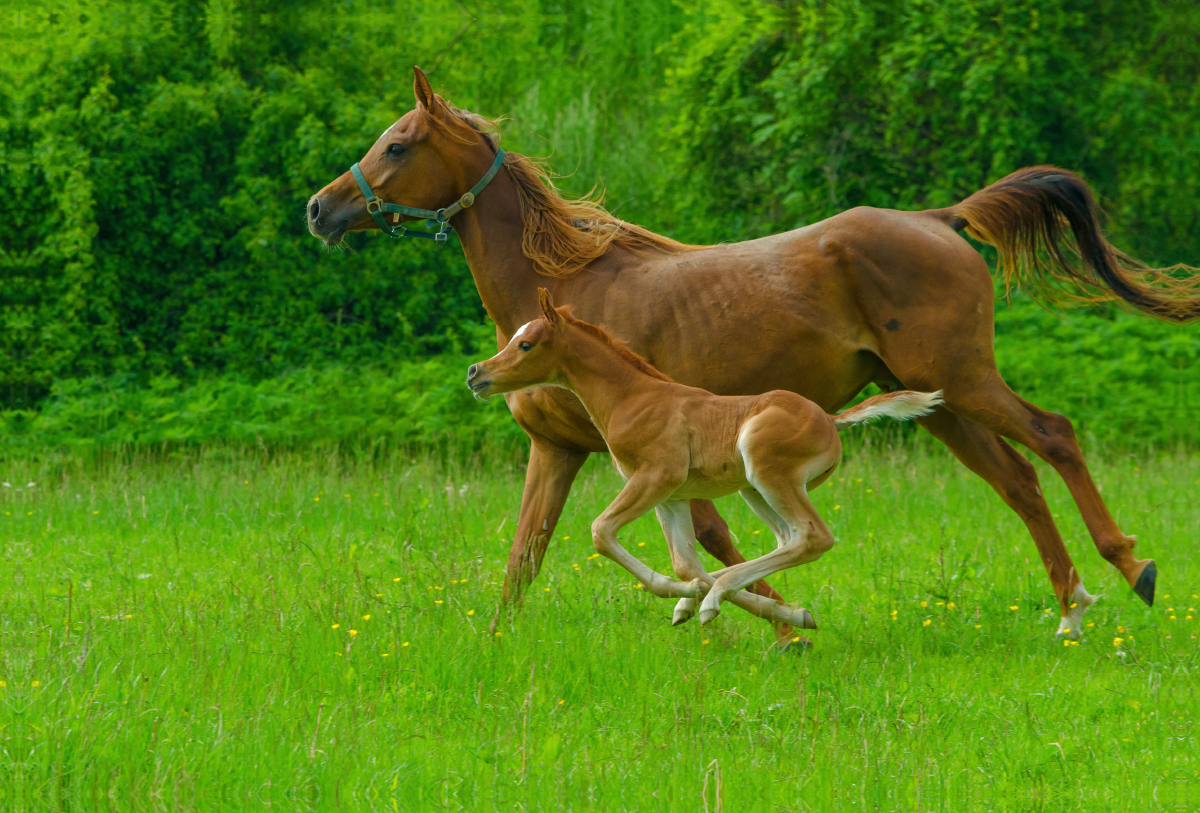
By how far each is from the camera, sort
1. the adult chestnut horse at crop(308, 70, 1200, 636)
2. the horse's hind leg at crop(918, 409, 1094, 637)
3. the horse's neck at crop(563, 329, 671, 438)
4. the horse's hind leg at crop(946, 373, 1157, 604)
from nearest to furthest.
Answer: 1. the horse's neck at crop(563, 329, 671, 438)
2. the adult chestnut horse at crop(308, 70, 1200, 636)
3. the horse's hind leg at crop(946, 373, 1157, 604)
4. the horse's hind leg at crop(918, 409, 1094, 637)

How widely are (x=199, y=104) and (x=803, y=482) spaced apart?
386 inches

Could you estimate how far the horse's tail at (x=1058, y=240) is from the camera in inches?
229

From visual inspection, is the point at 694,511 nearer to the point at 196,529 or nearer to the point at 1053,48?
the point at 196,529

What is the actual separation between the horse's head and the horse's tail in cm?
232

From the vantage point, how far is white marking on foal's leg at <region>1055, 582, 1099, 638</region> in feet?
17.5

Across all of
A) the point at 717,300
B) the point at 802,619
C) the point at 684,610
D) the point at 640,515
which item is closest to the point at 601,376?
the point at 640,515

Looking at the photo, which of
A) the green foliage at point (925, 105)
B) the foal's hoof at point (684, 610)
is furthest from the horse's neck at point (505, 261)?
the green foliage at point (925, 105)

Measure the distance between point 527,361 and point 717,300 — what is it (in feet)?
3.43

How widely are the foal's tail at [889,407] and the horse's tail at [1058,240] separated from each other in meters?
1.47

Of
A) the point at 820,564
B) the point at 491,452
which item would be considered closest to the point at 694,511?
the point at 820,564

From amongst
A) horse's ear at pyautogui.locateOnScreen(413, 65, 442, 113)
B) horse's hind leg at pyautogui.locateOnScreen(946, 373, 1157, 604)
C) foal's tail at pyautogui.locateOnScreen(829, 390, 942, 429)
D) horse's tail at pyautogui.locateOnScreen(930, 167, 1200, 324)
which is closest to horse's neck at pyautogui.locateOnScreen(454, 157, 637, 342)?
horse's ear at pyautogui.locateOnScreen(413, 65, 442, 113)

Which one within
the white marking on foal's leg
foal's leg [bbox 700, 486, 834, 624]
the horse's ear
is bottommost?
the white marking on foal's leg

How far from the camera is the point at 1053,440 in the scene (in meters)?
5.39

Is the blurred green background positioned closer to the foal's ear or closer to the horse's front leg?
the horse's front leg
